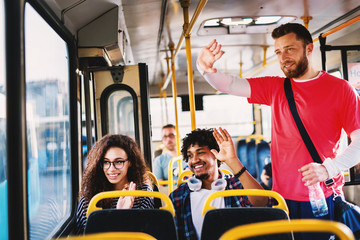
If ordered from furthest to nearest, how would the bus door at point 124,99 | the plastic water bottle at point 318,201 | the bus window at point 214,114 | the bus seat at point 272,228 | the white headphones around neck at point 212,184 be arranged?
the bus window at point 214,114
the bus door at point 124,99
the white headphones around neck at point 212,184
the plastic water bottle at point 318,201
the bus seat at point 272,228

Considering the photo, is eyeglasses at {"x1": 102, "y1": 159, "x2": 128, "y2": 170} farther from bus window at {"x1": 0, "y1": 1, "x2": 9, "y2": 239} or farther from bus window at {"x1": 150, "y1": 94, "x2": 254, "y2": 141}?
bus window at {"x1": 150, "y1": 94, "x2": 254, "y2": 141}

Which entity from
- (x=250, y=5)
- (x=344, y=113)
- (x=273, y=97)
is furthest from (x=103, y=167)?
(x=250, y=5)

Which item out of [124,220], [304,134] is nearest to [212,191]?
[304,134]

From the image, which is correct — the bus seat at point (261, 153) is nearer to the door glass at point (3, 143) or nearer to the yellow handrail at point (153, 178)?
the yellow handrail at point (153, 178)

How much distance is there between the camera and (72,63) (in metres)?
2.86

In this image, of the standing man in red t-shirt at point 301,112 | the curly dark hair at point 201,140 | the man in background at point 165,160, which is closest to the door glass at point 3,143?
the standing man in red t-shirt at point 301,112

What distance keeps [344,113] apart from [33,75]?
1.82 m

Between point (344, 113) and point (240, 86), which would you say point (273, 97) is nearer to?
point (240, 86)

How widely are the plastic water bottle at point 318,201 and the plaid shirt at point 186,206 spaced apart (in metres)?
0.37

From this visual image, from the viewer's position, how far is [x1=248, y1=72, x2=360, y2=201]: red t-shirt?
1806 millimetres

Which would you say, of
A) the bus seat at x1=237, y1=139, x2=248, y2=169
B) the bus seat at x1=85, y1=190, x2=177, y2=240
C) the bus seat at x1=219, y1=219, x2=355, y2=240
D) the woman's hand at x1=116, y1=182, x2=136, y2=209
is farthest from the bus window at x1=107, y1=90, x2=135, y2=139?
the bus seat at x1=237, y1=139, x2=248, y2=169

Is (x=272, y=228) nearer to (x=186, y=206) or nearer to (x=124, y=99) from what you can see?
(x=186, y=206)

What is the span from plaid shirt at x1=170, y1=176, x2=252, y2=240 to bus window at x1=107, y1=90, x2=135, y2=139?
137 cm

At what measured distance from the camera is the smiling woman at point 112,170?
228cm
